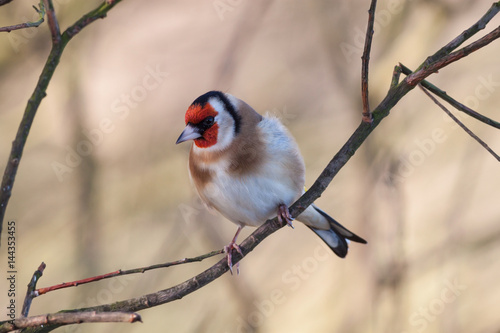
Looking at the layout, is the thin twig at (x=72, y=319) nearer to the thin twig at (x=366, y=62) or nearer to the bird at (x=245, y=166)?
the thin twig at (x=366, y=62)

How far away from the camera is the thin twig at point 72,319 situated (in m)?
0.79

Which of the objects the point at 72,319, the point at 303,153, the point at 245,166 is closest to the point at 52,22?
the point at 72,319

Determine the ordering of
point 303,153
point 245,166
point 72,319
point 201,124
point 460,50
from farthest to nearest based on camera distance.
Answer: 1. point 303,153
2. point 245,166
3. point 201,124
4. point 460,50
5. point 72,319

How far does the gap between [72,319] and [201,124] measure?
110cm

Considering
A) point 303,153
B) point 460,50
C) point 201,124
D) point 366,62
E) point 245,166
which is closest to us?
point 460,50

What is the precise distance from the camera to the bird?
212 cm

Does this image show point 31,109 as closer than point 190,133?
Yes

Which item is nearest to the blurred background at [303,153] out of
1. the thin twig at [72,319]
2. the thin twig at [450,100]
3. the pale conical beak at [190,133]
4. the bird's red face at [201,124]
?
the bird's red face at [201,124]

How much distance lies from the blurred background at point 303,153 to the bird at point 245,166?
184cm

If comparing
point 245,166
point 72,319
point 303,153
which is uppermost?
point 303,153

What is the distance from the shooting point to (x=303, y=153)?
420cm

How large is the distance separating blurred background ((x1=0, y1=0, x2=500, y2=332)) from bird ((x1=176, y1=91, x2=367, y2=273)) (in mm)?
1837

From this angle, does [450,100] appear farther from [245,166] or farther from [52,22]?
[245,166]

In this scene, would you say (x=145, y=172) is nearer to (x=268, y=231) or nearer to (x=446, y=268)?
(x=446, y=268)
